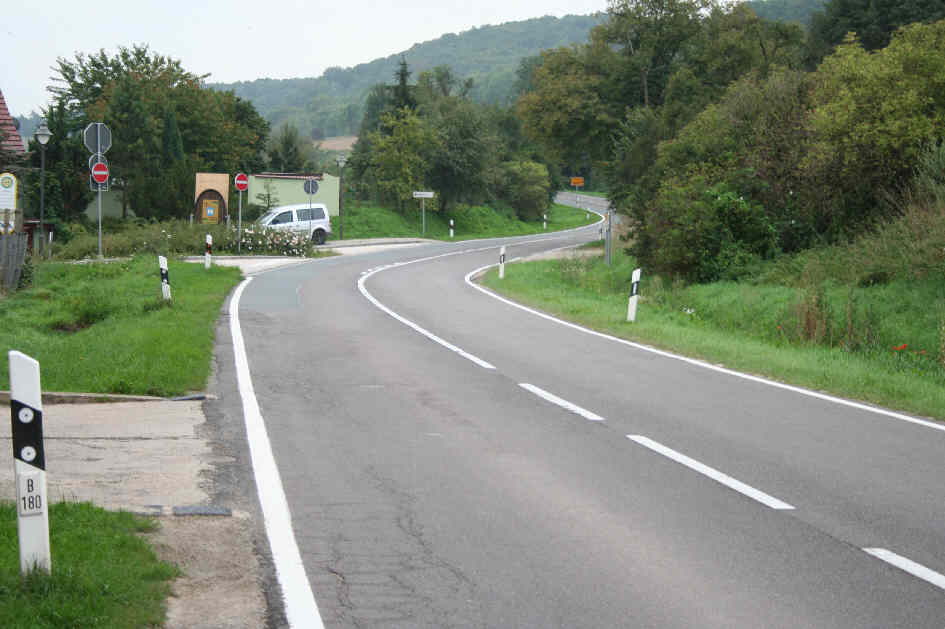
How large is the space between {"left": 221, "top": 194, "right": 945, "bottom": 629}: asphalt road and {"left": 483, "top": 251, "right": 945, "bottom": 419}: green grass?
1130mm

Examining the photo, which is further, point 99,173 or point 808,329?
point 99,173

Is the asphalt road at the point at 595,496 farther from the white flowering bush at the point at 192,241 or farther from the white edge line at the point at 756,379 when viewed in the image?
the white flowering bush at the point at 192,241

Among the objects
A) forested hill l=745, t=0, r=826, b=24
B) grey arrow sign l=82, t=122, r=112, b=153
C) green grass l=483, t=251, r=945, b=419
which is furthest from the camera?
forested hill l=745, t=0, r=826, b=24

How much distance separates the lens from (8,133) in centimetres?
3061

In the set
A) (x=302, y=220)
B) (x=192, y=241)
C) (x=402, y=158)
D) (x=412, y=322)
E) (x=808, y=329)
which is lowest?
(x=412, y=322)

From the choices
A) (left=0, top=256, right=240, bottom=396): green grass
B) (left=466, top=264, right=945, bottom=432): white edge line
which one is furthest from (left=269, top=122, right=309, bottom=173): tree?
(left=466, top=264, right=945, bottom=432): white edge line

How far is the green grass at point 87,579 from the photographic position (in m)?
3.94

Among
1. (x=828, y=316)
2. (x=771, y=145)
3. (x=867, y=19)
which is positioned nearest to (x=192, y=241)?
(x=771, y=145)

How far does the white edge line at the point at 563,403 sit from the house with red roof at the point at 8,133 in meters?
25.2

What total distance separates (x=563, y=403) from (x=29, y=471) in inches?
247

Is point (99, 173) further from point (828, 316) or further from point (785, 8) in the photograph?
point (785, 8)

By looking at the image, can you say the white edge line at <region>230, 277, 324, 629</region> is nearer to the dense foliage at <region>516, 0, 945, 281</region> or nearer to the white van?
the dense foliage at <region>516, 0, 945, 281</region>

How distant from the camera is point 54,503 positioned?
554 centimetres

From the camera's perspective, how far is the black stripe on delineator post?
4211mm
